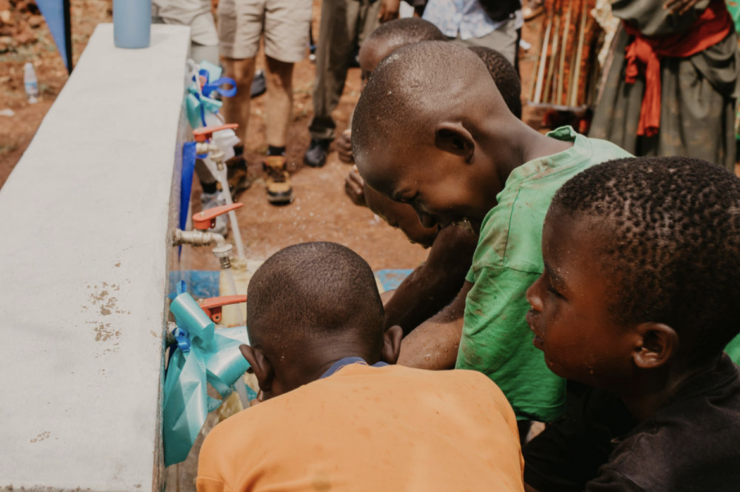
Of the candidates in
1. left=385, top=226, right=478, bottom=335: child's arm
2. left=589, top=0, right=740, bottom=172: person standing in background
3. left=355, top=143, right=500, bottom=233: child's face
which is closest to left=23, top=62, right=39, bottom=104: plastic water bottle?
left=589, top=0, right=740, bottom=172: person standing in background

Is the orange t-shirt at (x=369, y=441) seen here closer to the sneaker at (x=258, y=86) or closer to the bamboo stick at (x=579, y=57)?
the bamboo stick at (x=579, y=57)

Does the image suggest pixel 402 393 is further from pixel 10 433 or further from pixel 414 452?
pixel 10 433

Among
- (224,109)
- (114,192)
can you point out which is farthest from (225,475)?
(224,109)

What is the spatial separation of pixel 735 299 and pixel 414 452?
24.4 inches

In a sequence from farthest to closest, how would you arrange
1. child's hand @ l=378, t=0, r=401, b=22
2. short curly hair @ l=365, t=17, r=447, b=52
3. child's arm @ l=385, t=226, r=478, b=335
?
child's hand @ l=378, t=0, r=401, b=22 → short curly hair @ l=365, t=17, r=447, b=52 → child's arm @ l=385, t=226, r=478, b=335

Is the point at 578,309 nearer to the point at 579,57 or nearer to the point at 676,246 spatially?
the point at 676,246

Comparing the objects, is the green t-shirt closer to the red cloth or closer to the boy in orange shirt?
the boy in orange shirt

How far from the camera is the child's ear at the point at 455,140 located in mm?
1585

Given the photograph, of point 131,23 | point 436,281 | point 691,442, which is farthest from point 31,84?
point 691,442

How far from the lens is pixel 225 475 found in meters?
1.15

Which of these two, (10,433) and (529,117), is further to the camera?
(529,117)

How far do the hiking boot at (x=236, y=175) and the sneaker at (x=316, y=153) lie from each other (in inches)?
28.1

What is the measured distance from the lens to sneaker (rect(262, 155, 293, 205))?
4598 millimetres

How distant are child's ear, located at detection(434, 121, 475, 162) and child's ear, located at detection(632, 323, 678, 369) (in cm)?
Answer: 60
